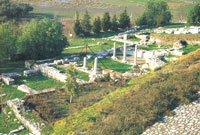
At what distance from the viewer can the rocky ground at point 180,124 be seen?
609 inches

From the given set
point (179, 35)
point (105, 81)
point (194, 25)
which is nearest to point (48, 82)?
point (105, 81)

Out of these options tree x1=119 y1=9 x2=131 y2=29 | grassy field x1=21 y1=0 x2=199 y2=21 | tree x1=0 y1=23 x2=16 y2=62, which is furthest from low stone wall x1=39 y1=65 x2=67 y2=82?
grassy field x1=21 y1=0 x2=199 y2=21

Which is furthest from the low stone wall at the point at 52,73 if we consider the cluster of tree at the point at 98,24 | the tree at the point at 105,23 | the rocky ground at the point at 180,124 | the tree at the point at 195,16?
the tree at the point at 195,16

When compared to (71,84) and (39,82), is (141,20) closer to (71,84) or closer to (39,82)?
(39,82)

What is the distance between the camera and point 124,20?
6003cm

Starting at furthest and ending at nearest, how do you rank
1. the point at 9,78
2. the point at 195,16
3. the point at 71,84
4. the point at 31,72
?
the point at 195,16
the point at 31,72
the point at 9,78
the point at 71,84

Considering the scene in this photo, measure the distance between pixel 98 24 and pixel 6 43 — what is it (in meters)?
24.7

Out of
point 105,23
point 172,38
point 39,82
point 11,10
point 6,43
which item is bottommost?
point 39,82

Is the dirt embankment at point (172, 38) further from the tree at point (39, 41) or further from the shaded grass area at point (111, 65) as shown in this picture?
the tree at point (39, 41)

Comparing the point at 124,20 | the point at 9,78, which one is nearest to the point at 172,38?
the point at 124,20

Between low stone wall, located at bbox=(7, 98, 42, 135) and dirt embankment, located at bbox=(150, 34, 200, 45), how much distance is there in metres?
29.8

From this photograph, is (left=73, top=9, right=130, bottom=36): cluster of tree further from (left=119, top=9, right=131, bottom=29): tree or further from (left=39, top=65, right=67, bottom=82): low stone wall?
(left=39, top=65, right=67, bottom=82): low stone wall

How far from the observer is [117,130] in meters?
16.1

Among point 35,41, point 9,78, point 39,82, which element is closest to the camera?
point 9,78
